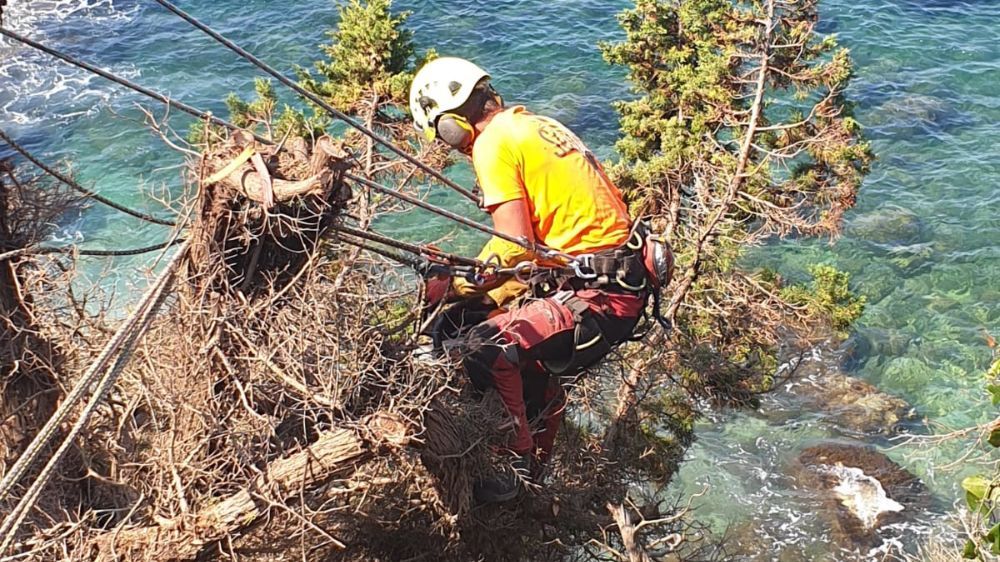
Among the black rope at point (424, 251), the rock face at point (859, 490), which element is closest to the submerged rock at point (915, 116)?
the rock face at point (859, 490)

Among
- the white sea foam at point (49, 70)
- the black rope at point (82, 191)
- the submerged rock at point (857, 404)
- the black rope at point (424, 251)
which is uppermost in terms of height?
the black rope at point (82, 191)

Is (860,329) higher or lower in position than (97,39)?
lower

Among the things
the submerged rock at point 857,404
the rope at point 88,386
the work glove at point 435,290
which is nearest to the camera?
the rope at point 88,386

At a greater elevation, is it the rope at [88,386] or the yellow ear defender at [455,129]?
the yellow ear defender at [455,129]

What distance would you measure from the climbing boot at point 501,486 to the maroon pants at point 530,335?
40cm

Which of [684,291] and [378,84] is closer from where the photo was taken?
[684,291]

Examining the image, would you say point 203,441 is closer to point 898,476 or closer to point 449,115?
point 449,115

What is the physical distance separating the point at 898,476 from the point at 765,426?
2149mm

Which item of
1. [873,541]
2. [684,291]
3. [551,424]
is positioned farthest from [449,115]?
[873,541]

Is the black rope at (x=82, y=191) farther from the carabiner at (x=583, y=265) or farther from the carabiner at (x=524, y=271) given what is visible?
the carabiner at (x=583, y=265)

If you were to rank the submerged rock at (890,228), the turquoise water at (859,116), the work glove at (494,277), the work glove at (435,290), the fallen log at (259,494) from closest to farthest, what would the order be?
1. the fallen log at (259,494)
2. the work glove at (494,277)
3. the work glove at (435,290)
4. the turquoise water at (859,116)
5. the submerged rock at (890,228)

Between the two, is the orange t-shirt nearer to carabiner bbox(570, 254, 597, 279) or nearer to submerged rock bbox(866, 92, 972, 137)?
carabiner bbox(570, 254, 597, 279)

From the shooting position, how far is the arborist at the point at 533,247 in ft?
17.8

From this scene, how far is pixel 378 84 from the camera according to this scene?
9742 mm
